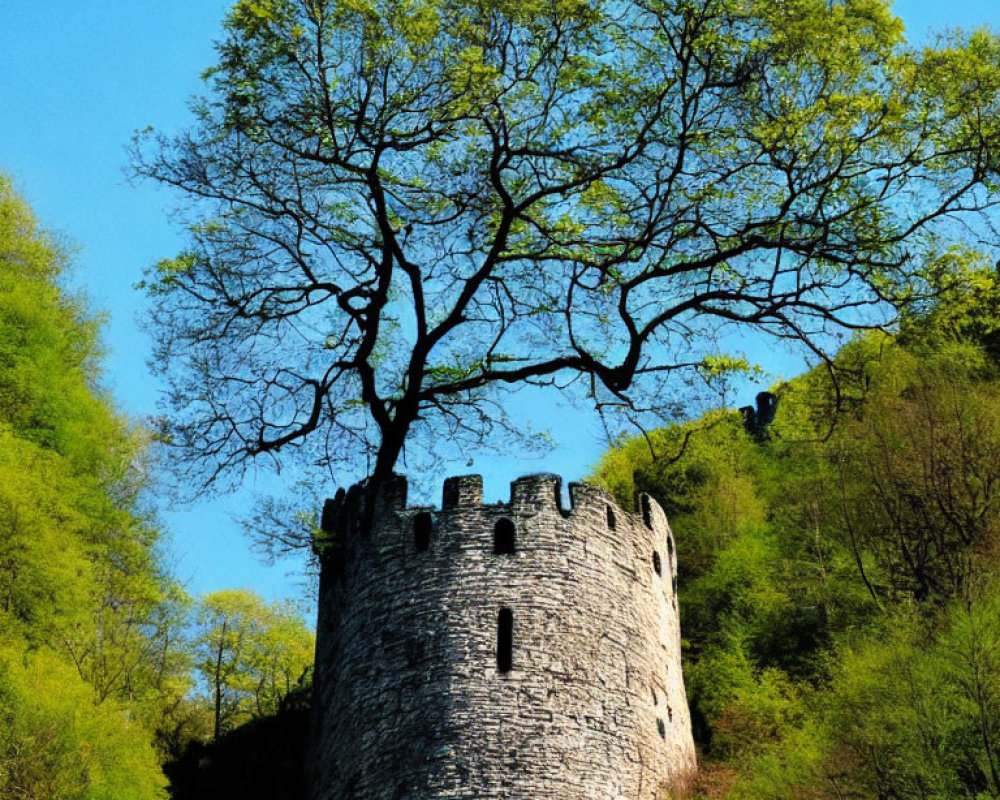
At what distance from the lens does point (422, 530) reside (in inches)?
733

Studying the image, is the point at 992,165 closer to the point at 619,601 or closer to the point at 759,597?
the point at 619,601

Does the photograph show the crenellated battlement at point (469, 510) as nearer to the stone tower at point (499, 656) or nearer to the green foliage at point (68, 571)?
the stone tower at point (499, 656)

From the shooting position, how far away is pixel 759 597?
26891mm

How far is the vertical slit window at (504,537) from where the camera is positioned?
1812 cm

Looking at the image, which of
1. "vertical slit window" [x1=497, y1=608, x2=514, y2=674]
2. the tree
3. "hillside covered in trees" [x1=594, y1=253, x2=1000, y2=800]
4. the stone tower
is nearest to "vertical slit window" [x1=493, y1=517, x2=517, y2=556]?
the stone tower

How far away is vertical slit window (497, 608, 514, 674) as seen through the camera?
17047mm

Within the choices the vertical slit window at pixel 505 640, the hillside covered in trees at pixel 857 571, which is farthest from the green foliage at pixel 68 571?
the hillside covered in trees at pixel 857 571

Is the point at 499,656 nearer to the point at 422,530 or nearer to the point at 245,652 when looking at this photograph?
the point at 422,530

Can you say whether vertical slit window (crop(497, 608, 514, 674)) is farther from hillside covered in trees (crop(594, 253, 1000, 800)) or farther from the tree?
the tree

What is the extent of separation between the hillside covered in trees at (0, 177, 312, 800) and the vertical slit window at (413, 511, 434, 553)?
16.7 feet

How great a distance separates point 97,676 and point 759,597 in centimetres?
1353

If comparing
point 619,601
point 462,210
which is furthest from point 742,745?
point 462,210

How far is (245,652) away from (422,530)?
16.9 metres

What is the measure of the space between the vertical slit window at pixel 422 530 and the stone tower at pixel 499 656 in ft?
0.08
